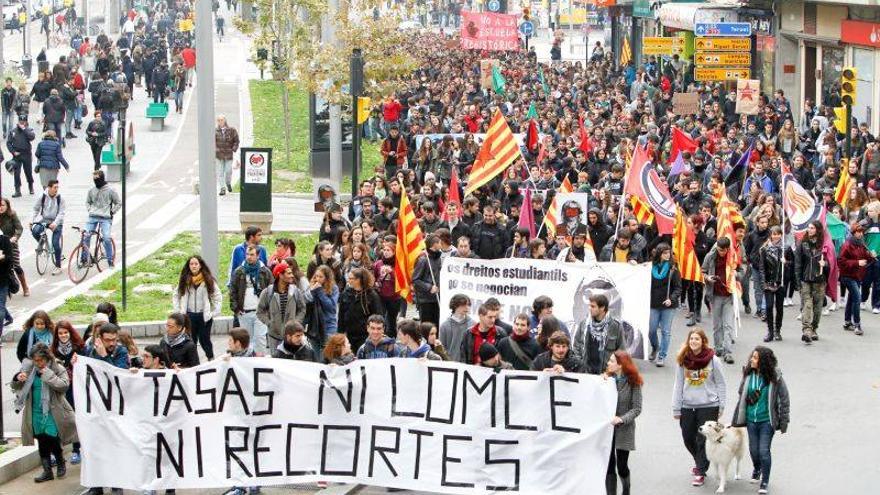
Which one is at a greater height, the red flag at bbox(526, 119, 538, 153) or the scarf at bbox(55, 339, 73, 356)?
the red flag at bbox(526, 119, 538, 153)

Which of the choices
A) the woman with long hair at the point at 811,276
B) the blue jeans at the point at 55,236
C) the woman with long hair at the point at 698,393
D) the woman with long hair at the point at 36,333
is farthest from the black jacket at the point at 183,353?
the blue jeans at the point at 55,236

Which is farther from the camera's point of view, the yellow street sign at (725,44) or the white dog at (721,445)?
the yellow street sign at (725,44)

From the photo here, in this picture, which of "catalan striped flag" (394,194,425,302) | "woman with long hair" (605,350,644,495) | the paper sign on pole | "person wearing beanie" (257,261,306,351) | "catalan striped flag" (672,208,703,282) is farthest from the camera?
the paper sign on pole

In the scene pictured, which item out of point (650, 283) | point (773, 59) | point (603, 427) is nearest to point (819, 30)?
point (773, 59)

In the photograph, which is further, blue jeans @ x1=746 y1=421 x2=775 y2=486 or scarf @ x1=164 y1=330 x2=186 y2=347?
scarf @ x1=164 y1=330 x2=186 y2=347

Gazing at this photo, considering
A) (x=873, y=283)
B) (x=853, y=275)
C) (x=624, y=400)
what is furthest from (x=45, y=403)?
(x=873, y=283)

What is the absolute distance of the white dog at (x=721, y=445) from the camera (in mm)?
14641

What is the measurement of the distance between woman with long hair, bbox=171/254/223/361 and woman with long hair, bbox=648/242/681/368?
4.72 meters

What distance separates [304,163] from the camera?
4153 centimetres

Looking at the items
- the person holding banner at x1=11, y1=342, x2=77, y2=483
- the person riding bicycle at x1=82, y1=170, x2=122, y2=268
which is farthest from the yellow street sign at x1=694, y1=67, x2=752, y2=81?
the person holding banner at x1=11, y1=342, x2=77, y2=483

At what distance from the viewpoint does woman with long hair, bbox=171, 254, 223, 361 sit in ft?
58.5

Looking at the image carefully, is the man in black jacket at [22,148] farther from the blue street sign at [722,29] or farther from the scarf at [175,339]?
the scarf at [175,339]

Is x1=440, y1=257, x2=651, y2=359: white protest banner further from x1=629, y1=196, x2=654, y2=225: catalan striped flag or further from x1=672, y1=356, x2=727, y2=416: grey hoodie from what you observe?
x1=629, y1=196, x2=654, y2=225: catalan striped flag

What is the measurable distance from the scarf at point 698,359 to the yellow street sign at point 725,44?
95.8 feet
